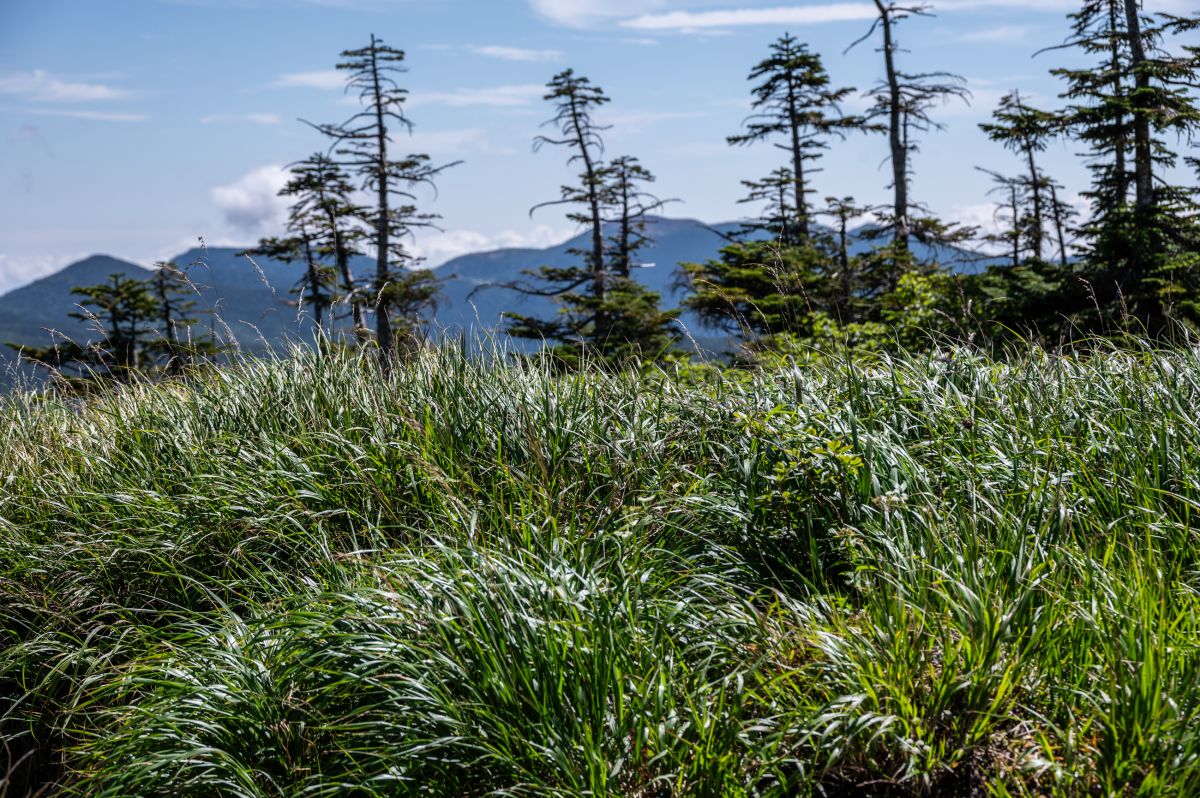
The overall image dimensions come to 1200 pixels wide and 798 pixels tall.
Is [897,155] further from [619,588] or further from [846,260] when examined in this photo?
[619,588]

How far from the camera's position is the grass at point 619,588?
2.74m

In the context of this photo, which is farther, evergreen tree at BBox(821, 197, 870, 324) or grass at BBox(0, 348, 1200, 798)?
evergreen tree at BBox(821, 197, 870, 324)

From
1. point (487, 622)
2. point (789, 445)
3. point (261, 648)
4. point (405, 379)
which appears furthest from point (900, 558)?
point (405, 379)

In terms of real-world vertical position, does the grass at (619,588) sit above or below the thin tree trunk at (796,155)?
below

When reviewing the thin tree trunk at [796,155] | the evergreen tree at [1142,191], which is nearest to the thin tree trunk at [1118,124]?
the evergreen tree at [1142,191]

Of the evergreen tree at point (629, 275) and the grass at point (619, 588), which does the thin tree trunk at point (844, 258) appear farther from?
the grass at point (619, 588)

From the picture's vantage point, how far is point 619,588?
3447mm

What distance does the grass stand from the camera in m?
2.74

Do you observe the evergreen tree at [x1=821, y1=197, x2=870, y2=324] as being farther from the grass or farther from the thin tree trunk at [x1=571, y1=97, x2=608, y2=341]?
the grass

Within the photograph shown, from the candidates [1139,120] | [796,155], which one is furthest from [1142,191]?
[796,155]

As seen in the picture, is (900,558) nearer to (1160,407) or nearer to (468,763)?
(468,763)

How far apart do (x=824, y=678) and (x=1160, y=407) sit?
3.20m

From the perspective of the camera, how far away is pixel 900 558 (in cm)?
325

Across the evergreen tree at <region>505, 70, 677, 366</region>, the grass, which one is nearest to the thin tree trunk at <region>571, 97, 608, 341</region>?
the evergreen tree at <region>505, 70, 677, 366</region>
